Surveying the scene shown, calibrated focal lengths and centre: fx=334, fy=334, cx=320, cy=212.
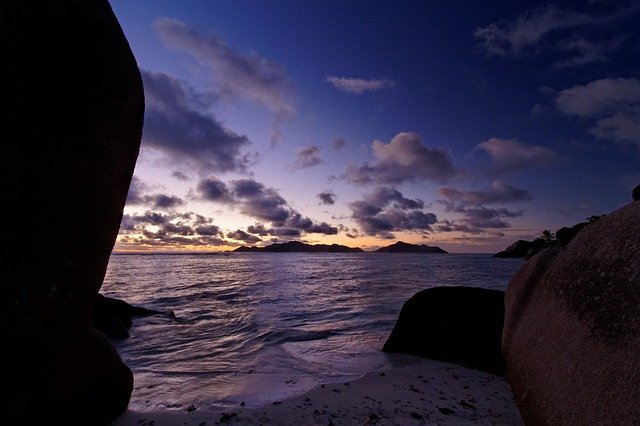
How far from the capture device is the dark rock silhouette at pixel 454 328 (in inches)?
287

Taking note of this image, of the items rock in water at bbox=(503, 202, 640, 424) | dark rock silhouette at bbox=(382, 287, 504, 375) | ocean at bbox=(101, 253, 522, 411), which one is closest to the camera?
rock in water at bbox=(503, 202, 640, 424)

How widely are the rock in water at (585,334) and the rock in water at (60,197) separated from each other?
5035 millimetres

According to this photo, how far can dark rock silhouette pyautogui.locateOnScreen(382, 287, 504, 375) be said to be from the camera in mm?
7301

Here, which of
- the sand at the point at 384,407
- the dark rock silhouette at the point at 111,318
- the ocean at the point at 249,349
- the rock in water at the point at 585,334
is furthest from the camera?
the dark rock silhouette at the point at 111,318

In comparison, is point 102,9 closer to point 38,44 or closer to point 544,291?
point 38,44

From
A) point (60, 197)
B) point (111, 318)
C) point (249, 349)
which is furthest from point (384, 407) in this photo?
point (111, 318)

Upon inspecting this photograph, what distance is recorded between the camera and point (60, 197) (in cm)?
382

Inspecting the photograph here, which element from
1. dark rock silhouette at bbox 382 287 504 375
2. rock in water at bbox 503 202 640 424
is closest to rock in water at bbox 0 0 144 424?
rock in water at bbox 503 202 640 424

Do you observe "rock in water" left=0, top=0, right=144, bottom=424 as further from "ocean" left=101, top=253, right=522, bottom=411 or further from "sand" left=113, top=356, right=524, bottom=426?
"ocean" left=101, top=253, right=522, bottom=411

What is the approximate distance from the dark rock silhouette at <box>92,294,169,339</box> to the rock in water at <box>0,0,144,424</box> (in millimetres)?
7192

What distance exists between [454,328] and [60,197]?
7.82 meters

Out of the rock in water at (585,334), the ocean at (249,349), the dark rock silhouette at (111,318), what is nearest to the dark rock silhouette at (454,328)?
the ocean at (249,349)

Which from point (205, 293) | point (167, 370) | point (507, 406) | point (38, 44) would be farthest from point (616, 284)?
point (205, 293)

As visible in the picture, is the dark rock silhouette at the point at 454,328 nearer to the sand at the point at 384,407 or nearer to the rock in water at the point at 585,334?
the sand at the point at 384,407
